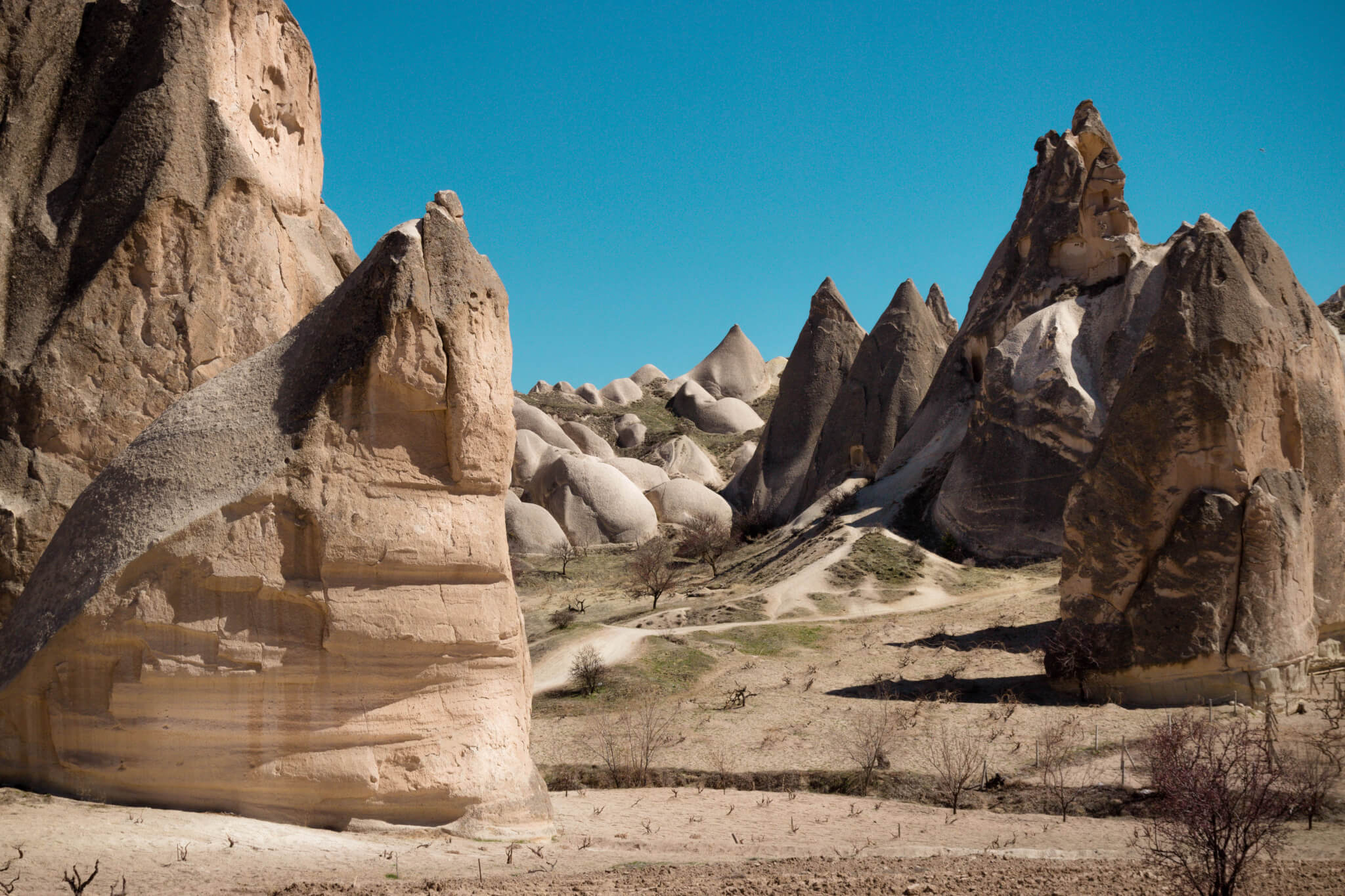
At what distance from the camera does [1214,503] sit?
40.8 feet

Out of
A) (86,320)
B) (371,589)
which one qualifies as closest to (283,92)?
(86,320)

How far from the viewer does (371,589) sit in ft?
23.9

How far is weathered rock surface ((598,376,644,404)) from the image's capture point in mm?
66562

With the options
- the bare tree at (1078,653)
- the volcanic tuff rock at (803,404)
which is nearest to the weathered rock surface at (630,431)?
the volcanic tuff rock at (803,404)

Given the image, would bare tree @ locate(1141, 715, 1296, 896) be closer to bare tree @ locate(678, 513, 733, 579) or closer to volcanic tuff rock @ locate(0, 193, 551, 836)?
volcanic tuff rock @ locate(0, 193, 551, 836)

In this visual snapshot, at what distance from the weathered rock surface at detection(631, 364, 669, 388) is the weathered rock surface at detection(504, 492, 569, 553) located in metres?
42.9

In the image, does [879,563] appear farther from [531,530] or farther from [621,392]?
[621,392]

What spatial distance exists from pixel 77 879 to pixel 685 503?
29.5 m

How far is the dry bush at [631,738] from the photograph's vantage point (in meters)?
11.1

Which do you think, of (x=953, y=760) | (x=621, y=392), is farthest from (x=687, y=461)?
(x=953, y=760)

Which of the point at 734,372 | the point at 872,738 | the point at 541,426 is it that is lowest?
the point at 872,738

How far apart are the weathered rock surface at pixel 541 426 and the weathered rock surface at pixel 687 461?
4.11 metres

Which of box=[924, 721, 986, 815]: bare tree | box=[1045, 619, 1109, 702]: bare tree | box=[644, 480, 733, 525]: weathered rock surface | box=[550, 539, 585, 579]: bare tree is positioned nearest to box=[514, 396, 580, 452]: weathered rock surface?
box=[644, 480, 733, 525]: weathered rock surface

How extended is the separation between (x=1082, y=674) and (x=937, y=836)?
17.1 feet
